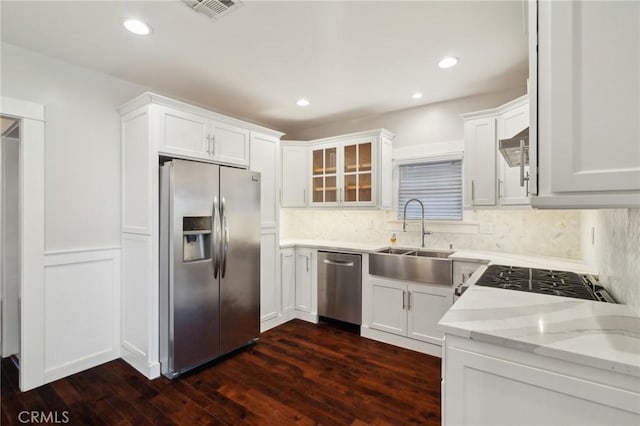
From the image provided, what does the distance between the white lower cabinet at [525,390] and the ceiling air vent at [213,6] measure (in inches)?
81.8

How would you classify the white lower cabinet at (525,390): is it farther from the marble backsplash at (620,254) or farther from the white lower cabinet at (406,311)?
the white lower cabinet at (406,311)

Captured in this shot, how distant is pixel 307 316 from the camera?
366 cm

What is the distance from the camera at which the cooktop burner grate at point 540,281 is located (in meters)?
1.53

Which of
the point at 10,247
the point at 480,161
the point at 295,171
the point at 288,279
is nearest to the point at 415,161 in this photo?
the point at 480,161

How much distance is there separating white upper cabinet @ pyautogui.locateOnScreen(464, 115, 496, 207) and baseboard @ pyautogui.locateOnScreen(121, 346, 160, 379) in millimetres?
3090

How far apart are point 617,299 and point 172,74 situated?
11.3ft

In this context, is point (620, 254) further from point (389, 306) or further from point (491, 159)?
point (389, 306)

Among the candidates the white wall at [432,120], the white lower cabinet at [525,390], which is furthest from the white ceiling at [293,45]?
the white lower cabinet at [525,390]

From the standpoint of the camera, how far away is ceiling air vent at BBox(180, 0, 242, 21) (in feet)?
5.71

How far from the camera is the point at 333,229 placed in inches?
165

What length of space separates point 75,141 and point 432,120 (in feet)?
11.5

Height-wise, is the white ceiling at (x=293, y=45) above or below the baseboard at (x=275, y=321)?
above

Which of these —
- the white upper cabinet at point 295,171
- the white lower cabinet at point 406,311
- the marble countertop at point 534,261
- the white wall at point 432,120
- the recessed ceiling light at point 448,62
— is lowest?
the white lower cabinet at point 406,311

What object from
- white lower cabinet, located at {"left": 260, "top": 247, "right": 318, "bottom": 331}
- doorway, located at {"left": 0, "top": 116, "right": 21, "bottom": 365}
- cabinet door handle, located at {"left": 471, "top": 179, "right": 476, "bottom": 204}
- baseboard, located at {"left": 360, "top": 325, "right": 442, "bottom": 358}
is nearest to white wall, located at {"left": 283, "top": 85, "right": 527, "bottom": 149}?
cabinet door handle, located at {"left": 471, "top": 179, "right": 476, "bottom": 204}
